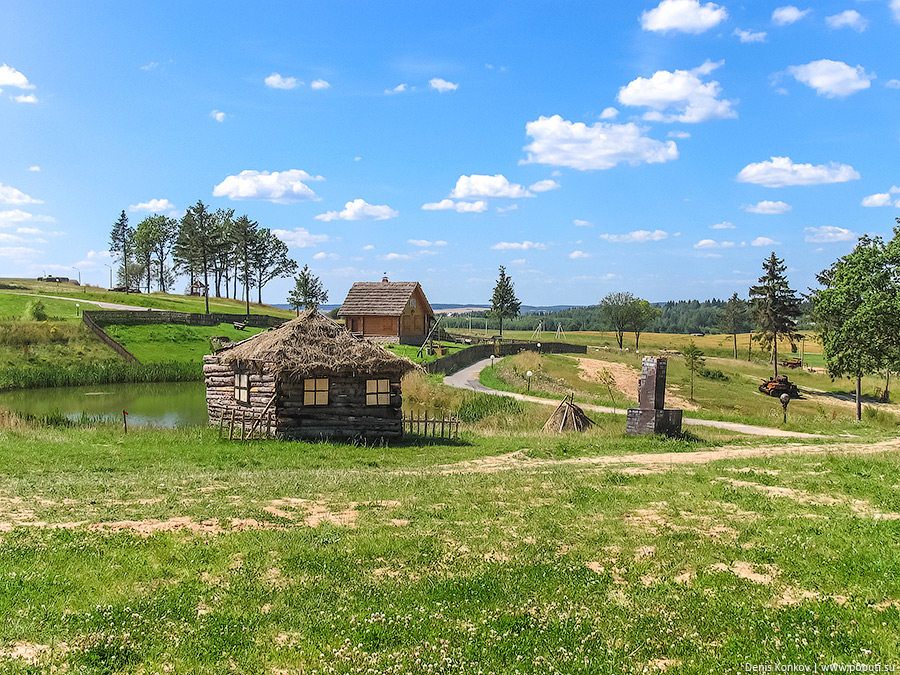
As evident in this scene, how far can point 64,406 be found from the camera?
34.6m

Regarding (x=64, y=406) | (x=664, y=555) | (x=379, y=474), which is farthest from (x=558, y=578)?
(x=64, y=406)

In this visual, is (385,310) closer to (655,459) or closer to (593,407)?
(593,407)

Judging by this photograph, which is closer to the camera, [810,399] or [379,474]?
[379,474]

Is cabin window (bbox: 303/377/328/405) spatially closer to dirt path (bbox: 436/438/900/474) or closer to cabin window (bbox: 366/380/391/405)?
cabin window (bbox: 366/380/391/405)

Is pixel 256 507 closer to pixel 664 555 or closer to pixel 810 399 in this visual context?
pixel 664 555

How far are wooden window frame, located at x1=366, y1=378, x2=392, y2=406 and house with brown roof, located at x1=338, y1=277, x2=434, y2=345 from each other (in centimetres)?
3482

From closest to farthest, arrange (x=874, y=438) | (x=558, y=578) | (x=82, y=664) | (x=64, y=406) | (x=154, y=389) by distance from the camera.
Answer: (x=82, y=664)
(x=558, y=578)
(x=874, y=438)
(x=64, y=406)
(x=154, y=389)

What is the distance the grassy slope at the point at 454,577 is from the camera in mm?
6613

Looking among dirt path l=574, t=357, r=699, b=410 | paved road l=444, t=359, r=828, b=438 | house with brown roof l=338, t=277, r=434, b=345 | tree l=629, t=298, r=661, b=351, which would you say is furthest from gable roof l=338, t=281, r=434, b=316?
tree l=629, t=298, r=661, b=351

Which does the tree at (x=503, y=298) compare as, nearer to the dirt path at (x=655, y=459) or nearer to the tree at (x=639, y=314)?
the tree at (x=639, y=314)

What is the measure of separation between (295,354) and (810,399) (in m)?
Result: 44.4

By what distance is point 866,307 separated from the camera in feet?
108

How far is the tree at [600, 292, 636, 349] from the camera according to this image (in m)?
87.8

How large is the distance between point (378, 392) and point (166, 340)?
39.1 meters
